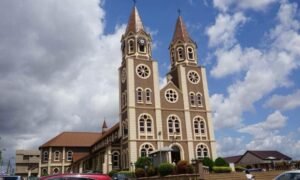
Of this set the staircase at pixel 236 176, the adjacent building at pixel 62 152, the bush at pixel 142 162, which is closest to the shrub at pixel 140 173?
A: the bush at pixel 142 162

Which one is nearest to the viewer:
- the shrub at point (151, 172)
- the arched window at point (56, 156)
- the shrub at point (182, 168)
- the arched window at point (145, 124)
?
the shrub at point (182, 168)

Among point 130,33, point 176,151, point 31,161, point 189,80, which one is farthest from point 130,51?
point 31,161

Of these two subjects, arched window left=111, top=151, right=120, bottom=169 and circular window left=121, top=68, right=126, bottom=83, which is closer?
arched window left=111, top=151, right=120, bottom=169

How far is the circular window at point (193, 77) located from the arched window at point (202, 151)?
10154 mm

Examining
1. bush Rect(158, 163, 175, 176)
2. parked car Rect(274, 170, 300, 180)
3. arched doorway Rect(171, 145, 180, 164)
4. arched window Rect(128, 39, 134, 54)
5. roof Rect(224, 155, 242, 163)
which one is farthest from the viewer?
roof Rect(224, 155, 242, 163)

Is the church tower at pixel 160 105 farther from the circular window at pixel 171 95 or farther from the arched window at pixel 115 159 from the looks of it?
the arched window at pixel 115 159

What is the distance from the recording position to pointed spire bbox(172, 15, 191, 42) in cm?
5419

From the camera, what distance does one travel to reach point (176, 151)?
149ft

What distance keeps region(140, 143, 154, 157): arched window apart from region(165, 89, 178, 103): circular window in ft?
25.3

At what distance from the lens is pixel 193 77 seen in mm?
51344

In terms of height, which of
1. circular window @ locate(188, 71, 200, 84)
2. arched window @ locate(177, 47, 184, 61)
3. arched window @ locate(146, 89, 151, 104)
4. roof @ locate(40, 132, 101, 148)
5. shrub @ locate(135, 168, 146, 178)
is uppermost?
arched window @ locate(177, 47, 184, 61)

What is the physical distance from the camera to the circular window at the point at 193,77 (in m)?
51.0

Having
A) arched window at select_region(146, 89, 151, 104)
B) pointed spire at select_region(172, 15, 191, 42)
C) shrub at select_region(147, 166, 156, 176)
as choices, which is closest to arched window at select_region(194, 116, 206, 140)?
arched window at select_region(146, 89, 151, 104)

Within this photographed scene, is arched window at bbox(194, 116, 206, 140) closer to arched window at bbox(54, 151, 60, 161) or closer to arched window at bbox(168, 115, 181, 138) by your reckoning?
arched window at bbox(168, 115, 181, 138)
